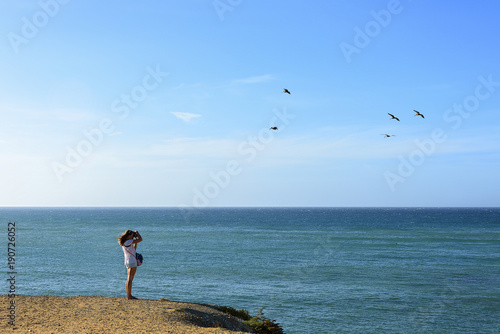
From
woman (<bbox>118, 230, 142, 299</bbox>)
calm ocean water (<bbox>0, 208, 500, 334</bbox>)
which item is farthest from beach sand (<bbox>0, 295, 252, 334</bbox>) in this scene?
calm ocean water (<bbox>0, 208, 500, 334</bbox>)

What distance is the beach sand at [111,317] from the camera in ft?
37.2

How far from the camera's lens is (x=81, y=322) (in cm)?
1186

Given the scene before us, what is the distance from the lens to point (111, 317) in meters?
12.3

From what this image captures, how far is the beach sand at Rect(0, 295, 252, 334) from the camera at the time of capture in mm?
11352

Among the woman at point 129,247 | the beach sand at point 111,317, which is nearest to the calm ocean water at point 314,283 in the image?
the beach sand at point 111,317

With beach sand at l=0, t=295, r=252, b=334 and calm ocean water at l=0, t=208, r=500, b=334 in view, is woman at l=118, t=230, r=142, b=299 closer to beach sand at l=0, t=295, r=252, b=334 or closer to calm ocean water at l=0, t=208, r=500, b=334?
beach sand at l=0, t=295, r=252, b=334

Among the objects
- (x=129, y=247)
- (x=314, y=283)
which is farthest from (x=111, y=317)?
(x=314, y=283)

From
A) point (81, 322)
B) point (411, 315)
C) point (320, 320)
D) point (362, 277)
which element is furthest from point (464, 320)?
point (81, 322)

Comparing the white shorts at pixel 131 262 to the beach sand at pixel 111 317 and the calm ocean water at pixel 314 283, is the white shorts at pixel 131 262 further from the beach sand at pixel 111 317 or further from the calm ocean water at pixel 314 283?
the calm ocean water at pixel 314 283

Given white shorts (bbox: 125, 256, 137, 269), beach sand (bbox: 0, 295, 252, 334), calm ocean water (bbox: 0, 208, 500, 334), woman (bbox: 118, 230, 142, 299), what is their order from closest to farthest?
beach sand (bbox: 0, 295, 252, 334), woman (bbox: 118, 230, 142, 299), white shorts (bbox: 125, 256, 137, 269), calm ocean water (bbox: 0, 208, 500, 334)

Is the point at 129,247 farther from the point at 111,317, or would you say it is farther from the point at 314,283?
the point at 314,283

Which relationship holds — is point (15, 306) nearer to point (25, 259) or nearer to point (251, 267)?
point (251, 267)

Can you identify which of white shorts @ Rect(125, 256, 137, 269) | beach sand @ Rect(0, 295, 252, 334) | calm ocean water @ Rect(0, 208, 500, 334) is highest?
white shorts @ Rect(125, 256, 137, 269)

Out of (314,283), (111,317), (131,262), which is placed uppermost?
(131,262)
